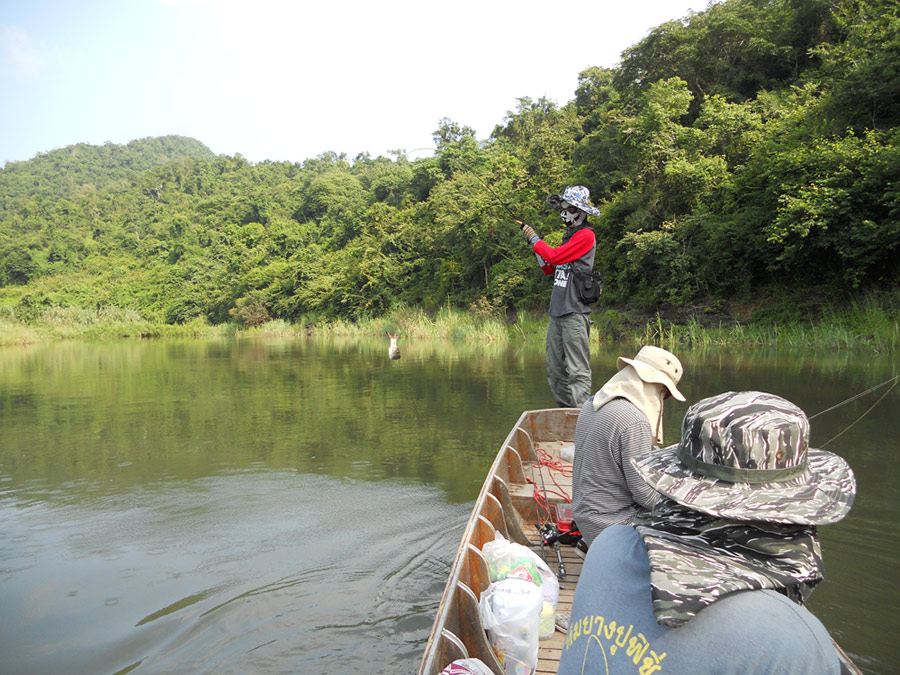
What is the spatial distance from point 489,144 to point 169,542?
41431mm

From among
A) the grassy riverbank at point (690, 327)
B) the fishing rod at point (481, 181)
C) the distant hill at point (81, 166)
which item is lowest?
the grassy riverbank at point (690, 327)

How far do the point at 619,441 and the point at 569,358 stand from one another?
3030 mm

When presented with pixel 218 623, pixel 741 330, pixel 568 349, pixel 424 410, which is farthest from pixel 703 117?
pixel 218 623

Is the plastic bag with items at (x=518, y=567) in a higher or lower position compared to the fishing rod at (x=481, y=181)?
lower

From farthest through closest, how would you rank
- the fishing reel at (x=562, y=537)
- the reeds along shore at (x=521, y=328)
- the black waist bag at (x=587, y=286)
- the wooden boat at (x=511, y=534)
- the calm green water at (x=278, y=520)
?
the reeds along shore at (x=521, y=328)
the black waist bag at (x=587, y=286)
the calm green water at (x=278, y=520)
the fishing reel at (x=562, y=537)
the wooden boat at (x=511, y=534)

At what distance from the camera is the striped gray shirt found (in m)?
2.77

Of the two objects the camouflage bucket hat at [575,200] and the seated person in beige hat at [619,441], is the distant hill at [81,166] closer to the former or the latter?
the camouflage bucket hat at [575,200]

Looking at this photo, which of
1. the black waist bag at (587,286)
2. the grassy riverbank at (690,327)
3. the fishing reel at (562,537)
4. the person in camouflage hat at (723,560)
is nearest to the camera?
the person in camouflage hat at (723,560)

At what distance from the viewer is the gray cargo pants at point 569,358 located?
5.71m

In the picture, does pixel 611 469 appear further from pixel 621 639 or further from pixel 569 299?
pixel 569 299

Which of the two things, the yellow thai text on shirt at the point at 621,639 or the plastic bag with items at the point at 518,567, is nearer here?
the yellow thai text on shirt at the point at 621,639

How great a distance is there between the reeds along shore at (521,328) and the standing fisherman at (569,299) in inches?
454

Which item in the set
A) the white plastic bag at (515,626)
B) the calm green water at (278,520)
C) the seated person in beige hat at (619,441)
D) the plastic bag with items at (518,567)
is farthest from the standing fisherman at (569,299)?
the white plastic bag at (515,626)

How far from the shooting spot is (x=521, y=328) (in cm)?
2534
